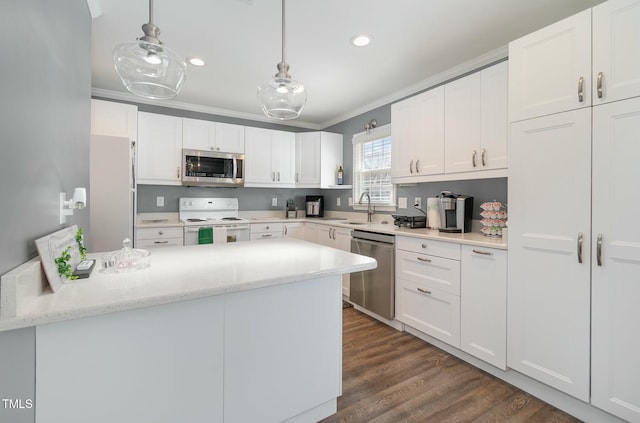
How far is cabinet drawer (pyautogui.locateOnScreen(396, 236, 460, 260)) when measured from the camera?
228 centimetres

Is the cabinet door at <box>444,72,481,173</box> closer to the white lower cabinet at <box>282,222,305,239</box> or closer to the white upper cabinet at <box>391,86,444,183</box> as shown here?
the white upper cabinet at <box>391,86,444,183</box>

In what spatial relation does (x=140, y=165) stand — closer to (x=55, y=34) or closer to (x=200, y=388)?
(x=55, y=34)

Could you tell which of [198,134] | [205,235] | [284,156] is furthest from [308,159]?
[205,235]

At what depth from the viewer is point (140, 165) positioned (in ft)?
11.5

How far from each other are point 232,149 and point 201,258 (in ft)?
9.06

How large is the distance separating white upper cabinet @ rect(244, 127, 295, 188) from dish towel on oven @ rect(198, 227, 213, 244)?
0.93 metres

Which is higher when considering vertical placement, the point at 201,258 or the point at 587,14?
the point at 587,14

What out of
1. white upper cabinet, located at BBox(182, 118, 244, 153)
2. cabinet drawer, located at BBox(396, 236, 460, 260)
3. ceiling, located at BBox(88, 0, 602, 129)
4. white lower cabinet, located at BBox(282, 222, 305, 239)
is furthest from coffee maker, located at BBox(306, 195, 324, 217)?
cabinet drawer, located at BBox(396, 236, 460, 260)

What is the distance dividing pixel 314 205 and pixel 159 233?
2.29 meters

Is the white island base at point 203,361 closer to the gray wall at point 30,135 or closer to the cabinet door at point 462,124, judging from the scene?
the gray wall at point 30,135

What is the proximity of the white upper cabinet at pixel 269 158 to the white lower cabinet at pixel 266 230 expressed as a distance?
654 millimetres

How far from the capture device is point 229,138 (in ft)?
13.3

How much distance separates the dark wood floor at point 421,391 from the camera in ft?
5.52

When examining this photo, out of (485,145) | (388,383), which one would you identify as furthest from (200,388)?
(485,145)
